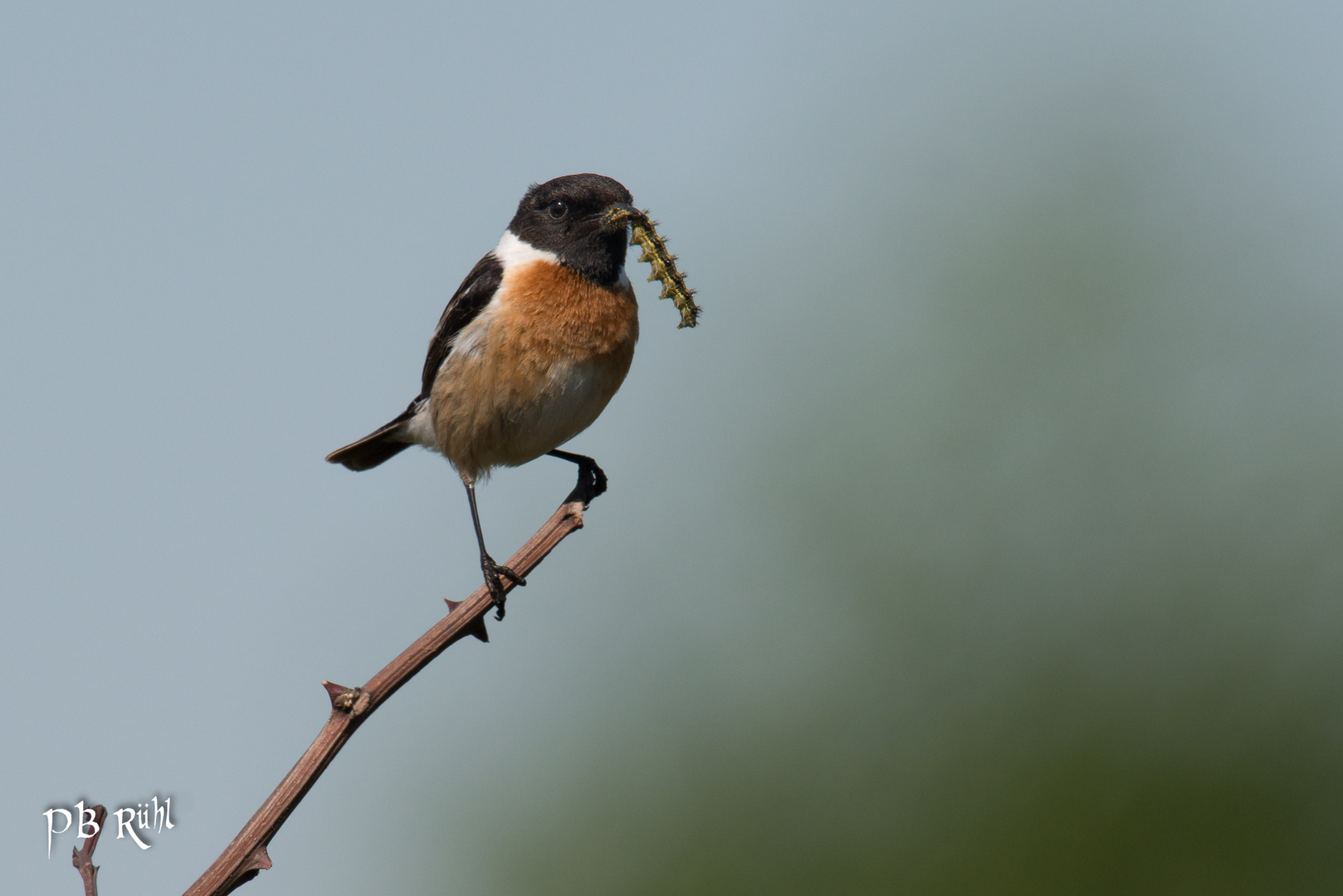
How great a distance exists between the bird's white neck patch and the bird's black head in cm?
3

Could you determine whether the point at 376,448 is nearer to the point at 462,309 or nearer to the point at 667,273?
the point at 462,309

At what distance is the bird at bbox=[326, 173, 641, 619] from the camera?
551 centimetres

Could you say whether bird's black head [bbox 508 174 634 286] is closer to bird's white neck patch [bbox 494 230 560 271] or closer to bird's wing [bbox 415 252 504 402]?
bird's white neck patch [bbox 494 230 560 271]

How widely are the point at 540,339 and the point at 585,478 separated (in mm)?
1188

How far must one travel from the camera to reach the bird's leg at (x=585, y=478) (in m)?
4.40

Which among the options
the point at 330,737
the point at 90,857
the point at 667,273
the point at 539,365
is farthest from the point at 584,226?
the point at 90,857

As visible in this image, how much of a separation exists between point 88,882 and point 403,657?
87 cm

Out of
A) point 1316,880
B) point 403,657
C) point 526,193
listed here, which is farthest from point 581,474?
point 1316,880

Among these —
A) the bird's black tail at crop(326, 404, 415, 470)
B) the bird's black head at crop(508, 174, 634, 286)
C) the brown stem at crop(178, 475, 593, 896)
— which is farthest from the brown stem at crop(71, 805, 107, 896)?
the bird's black tail at crop(326, 404, 415, 470)

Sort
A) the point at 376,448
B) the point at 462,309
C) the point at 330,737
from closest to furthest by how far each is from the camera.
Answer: the point at 330,737 → the point at 462,309 → the point at 376,448

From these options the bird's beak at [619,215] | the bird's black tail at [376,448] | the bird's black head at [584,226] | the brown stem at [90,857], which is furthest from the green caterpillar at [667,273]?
the brown stem at [90,857]

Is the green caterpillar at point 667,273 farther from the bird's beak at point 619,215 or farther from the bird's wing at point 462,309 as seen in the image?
the bird's wing at point 462,309

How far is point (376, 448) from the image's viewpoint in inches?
260

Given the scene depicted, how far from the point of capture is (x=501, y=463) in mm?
5965
